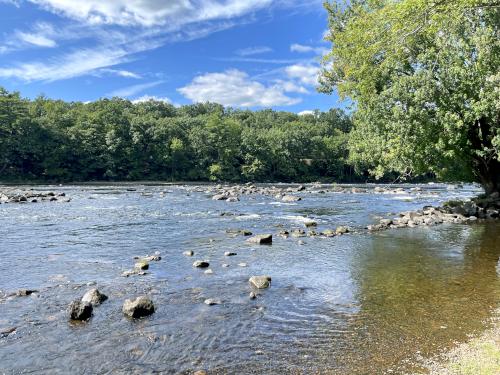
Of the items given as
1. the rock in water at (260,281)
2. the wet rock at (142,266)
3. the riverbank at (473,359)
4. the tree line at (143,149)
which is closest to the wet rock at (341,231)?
the rock in water at (260,281)

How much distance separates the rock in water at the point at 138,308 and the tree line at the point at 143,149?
82.9m

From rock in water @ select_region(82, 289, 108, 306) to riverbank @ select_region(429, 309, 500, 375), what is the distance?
24.9ft

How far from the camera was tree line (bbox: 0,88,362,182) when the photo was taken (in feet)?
286

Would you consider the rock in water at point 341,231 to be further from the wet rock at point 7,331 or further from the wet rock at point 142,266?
the wet rock at point 7,331

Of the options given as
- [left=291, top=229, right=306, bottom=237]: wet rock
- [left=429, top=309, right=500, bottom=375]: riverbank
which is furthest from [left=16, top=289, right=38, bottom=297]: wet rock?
[left=291, top=229, right=306, bottom=237]: wet rock

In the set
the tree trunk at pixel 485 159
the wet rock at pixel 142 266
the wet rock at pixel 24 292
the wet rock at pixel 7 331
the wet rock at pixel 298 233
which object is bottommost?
the wet rock at pixel 7 331

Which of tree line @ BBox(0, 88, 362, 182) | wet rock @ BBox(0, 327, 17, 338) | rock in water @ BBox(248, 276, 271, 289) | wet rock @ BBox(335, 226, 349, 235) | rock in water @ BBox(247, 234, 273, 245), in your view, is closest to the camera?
wet rock @ BBox(0, 327, 17, 338)

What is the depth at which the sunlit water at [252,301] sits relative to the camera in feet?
23.7

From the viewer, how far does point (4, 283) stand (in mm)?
11930

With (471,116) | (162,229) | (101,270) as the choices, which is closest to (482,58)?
(471,116)

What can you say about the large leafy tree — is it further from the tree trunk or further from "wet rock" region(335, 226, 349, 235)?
"wet rock" region(335, 226, 349, 235)

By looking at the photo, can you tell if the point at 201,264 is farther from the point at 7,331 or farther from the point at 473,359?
the point at 473,359

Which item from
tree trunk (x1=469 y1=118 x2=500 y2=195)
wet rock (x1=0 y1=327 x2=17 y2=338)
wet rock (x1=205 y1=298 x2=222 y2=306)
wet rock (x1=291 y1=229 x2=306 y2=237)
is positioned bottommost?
wet rock (x1=0 y1=327 x2=17 y2=338)

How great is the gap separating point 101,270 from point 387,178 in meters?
99.5
